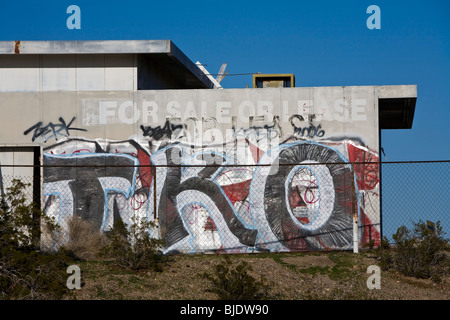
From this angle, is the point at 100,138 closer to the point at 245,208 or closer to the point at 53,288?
the point at 245,208

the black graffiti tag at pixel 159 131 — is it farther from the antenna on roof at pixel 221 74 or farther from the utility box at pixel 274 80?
the antenna on roof at pixel 221 74

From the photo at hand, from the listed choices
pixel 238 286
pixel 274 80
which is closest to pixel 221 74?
pixel 274 80

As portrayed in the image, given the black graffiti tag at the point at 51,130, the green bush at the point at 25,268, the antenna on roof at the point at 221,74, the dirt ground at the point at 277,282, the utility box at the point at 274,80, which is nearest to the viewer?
the green bush at the point at 25,268

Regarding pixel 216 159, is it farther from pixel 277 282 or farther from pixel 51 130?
pixel 277 282

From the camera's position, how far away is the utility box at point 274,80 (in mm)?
18984

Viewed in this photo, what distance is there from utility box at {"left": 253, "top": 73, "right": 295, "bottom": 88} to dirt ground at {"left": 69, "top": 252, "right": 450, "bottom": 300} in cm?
721

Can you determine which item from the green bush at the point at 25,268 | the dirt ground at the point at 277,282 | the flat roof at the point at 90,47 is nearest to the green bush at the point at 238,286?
the dirt ground at the point at 277,282

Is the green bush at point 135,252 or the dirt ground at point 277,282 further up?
the green bush at point 135,252

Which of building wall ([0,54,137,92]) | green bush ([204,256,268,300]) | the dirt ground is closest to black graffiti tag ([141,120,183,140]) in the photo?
building wall ([0,54,137,92])

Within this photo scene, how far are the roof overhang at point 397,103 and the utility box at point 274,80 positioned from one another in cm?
294

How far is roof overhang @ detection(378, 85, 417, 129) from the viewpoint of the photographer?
583 inches

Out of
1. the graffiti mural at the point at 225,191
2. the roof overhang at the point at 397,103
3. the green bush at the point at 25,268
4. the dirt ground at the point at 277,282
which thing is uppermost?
the roof overhang at the point at 397,103

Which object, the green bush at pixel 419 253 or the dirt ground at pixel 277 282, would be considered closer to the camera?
the dirt ground at pixel 277 282
